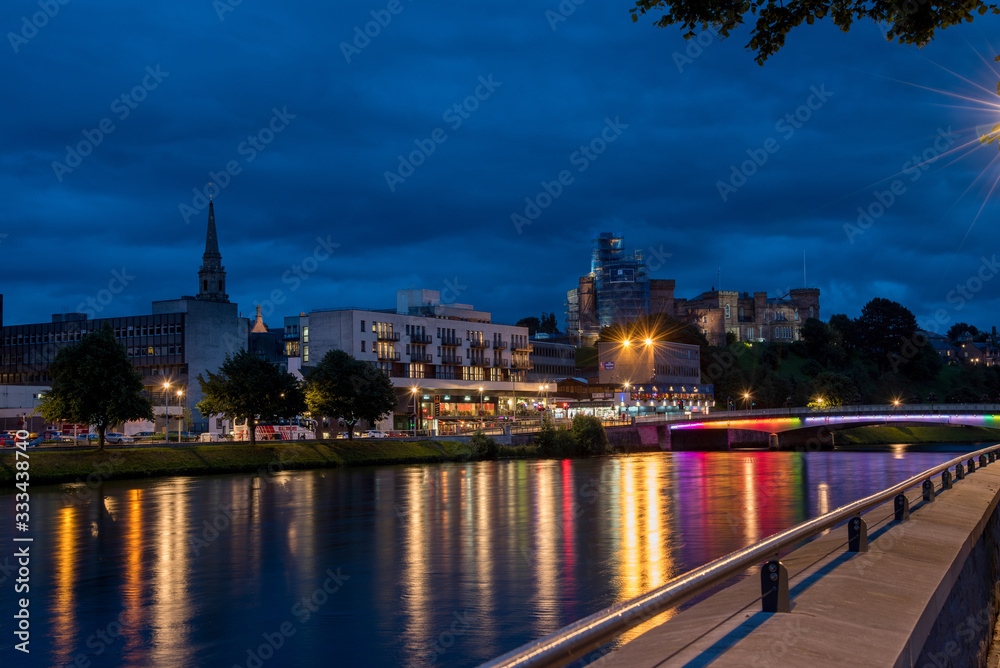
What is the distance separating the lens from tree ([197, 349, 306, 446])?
3580 inches

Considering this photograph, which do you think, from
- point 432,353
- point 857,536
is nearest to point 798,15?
point 857,536

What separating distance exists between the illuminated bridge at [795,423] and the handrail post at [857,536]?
10646 centimetres

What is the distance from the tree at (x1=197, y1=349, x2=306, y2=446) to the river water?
2380 centimetres

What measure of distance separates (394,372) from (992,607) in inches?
4447

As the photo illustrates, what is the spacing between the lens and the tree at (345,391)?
99625 millimetres

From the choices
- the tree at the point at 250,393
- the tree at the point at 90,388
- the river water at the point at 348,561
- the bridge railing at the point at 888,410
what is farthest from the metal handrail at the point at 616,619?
the bridge railing at the point at 888,410

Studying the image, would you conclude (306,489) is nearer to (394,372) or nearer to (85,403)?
(85,403)

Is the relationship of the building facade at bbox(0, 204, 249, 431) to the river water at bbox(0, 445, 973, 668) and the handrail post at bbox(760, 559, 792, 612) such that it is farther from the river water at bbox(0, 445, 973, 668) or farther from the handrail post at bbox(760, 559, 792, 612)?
the handrail post at bbox(760, 559, 792, 612)

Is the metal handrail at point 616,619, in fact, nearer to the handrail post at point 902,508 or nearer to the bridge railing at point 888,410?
the handrail post at point 902,508

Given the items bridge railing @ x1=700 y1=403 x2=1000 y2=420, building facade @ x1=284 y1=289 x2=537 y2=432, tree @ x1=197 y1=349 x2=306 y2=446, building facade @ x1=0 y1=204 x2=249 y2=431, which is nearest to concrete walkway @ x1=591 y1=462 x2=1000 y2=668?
tree @ x1=197 y1=349 x2=306 y2=446

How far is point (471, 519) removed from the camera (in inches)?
1799

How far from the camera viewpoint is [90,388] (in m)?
73.7

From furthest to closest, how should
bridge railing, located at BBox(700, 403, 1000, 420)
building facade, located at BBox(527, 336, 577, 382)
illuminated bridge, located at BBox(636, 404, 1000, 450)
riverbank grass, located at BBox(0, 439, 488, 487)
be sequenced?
building facade, located at BBox(527, 336, 577, 382), illuminated bridge, located at BBox(636, 404, 1000, 450), bridge railing, located at BBox(700, 403, 1000, 420), riverbank grass, located at BBox(0, 439, 488, 487)

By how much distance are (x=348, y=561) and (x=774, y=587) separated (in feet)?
83.8
